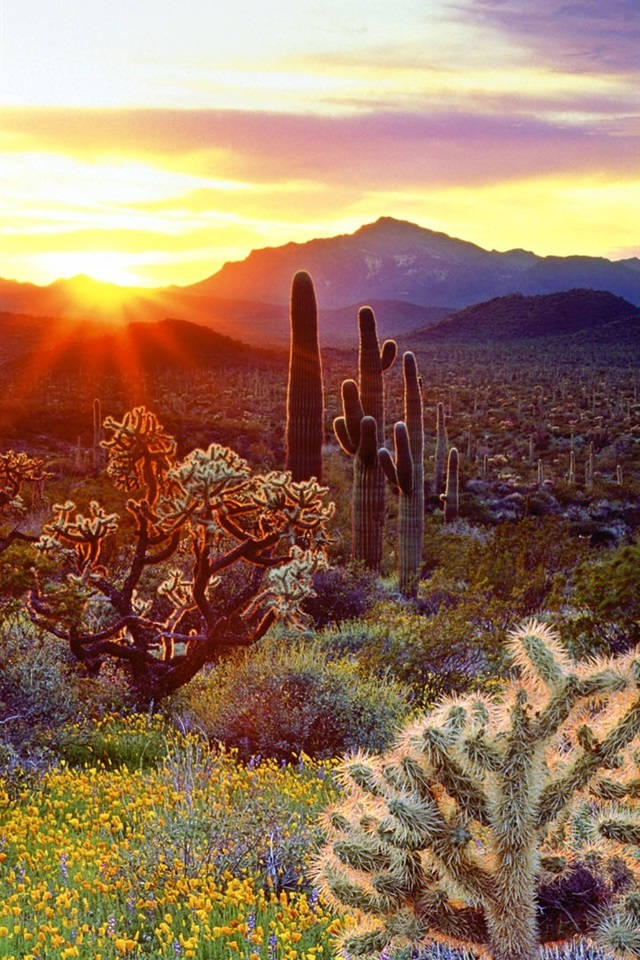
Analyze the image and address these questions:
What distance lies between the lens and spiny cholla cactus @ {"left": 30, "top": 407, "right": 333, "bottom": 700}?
27.8 ft

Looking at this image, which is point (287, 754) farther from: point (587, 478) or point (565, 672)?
point (587, 478)

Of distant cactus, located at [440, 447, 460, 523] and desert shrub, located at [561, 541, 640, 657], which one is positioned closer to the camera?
desert shrub, located at [561, 541, 640, 657]

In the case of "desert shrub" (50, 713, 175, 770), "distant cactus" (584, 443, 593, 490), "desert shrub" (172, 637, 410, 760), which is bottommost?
"distant cactus" (584, 443, 593, 490)

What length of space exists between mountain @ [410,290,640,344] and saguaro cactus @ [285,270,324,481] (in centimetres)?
10200

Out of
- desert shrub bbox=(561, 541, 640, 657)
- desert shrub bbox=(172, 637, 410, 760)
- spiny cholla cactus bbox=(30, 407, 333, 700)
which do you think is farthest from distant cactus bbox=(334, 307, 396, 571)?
desert shrub bbox=(172, 637, 410, 760)

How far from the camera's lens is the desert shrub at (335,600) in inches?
545

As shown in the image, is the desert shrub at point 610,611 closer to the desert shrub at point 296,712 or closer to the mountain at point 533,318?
the desert shrub at point 296,712

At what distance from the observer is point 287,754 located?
8.12m

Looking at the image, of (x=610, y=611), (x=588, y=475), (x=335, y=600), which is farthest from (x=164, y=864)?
(x=588, y=475)

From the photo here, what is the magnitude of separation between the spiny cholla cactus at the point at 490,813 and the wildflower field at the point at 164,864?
1.56 feet

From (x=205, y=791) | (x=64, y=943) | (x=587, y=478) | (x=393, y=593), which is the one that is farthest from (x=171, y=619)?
(x=587, y=478)

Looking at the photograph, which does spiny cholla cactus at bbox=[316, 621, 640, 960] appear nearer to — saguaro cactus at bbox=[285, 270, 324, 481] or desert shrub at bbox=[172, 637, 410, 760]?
desert shrub at bbox=[172, 637, 410, 760]

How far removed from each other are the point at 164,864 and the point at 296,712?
9.49ft

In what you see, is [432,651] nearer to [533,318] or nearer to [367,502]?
[367,502]
